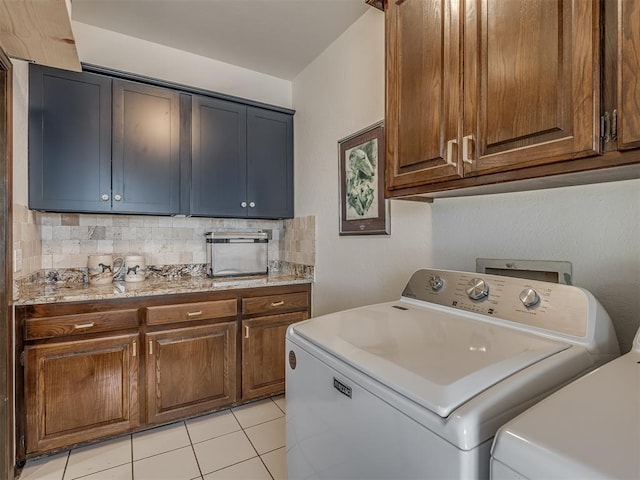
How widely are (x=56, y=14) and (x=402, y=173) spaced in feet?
4.73

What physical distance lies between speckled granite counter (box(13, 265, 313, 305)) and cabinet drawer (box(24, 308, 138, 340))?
0.32 ft

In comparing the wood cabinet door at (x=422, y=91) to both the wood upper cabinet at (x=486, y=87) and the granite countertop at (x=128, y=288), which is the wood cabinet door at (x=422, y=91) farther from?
the granite countertop at (x=128, y=288)

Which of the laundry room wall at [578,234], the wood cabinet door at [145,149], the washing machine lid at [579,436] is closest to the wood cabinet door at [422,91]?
the laundry room wall at [578,234]

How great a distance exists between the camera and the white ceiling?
2.00 meters

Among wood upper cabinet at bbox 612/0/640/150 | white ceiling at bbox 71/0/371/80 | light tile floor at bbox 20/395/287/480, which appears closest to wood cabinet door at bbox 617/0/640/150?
wood upper cabinet at bbox 612/0/640/150

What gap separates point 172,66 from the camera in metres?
2.52

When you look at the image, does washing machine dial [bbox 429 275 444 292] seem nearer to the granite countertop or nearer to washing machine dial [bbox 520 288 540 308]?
washing machine dial [bbox 520 288 540 308]

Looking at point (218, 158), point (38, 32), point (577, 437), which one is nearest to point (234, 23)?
point (218, 158)

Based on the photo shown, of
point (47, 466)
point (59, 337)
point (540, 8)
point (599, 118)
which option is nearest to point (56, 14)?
point (59, 337)

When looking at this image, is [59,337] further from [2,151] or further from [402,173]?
[402,173]

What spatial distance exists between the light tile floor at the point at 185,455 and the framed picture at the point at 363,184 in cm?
135

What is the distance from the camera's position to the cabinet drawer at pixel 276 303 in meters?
2.31

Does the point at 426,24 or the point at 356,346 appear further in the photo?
the point at 426,24

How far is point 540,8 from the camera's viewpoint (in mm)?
888
